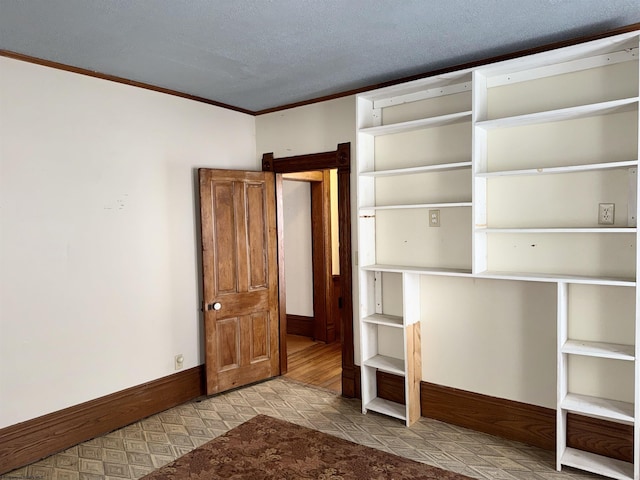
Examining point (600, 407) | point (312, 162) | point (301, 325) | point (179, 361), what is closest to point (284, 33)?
point (312, 162)

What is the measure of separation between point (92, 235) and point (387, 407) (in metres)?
2.57

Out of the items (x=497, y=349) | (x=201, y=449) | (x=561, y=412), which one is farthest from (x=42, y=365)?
(x=561, y=412)

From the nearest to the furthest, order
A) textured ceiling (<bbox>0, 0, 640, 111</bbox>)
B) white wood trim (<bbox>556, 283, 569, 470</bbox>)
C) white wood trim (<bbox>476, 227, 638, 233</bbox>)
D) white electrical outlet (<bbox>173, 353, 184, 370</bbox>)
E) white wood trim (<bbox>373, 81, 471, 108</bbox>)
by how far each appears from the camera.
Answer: textured ceiling (<bbox>0, 0, 640, 111</bbox>) → white wood trim (<bbox>476, 227, 638, 233</bbox>) → white wood trim (<bbox>556, 283, 569, 470</bbox>) → white wood trim (<bbox>373, 81, 471, 108</bbox>) → white electrical outlet (<bbox>173, 353, 184, 370</bbox>)

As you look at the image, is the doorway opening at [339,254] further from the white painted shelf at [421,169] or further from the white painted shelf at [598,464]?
the white painted shelf at [598,464]

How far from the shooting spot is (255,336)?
4.32 metres

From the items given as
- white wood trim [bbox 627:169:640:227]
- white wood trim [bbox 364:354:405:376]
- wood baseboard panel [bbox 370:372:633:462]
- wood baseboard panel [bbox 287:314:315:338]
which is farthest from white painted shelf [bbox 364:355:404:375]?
wood baseboard panel [bbox 287:314:315:338]

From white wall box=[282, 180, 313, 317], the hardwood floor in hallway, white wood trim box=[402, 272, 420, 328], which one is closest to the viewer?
white wood trim box=[402, 272, 420, 328]

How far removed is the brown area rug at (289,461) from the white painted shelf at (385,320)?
885mm

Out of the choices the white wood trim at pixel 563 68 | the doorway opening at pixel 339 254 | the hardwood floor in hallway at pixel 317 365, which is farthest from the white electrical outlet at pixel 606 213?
the hardwood floor in hallway at pixel 317 365

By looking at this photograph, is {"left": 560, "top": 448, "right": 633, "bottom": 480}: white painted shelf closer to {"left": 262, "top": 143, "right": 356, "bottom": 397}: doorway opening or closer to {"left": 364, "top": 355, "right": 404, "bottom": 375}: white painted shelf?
{"left": 364, "top": 355, "right": 404, "bottom": 375}: white painted shelf

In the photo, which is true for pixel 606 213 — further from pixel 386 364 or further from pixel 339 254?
pixel 339 254

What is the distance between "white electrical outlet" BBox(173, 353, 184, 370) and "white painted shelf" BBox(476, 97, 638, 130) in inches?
→ 117

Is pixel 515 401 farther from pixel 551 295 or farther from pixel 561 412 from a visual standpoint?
pixel 551 295

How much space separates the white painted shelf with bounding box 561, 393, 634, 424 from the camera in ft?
8.61
